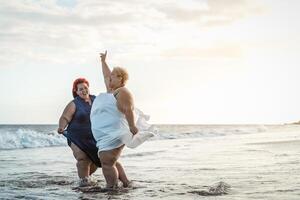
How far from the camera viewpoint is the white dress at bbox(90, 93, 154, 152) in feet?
22.1

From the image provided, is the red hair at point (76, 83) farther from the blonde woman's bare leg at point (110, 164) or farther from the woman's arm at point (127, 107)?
the blonde woman's bare leg at point (110, 164)

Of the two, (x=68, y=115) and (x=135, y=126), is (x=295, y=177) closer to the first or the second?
(x=135, y=126)

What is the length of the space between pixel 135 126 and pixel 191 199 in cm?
132

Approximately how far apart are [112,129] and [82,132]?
3.69 ft

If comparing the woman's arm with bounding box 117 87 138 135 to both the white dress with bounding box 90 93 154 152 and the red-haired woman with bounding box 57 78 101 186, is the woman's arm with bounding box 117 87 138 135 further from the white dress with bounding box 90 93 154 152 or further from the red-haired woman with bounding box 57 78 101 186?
the red-haired woman with bounding box 57 78 101 186

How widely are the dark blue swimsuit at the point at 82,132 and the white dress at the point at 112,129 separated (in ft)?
2.76

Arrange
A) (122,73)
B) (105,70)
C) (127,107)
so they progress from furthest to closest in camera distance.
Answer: (105,70) → (122,73) → (127,107)

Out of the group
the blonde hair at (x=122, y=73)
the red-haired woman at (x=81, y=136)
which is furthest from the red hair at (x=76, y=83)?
the blonde hair at (x=122, y=73)

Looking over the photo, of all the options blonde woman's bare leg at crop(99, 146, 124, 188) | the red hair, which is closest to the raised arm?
the red hair

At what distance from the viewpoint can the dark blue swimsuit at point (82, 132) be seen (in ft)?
25.3

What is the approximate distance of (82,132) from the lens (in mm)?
7734

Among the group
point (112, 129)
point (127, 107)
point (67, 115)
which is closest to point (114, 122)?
point (112, 129)

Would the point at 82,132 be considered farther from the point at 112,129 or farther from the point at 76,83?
the point at 112,129

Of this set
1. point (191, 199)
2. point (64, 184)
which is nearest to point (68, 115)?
point (64, 184)
